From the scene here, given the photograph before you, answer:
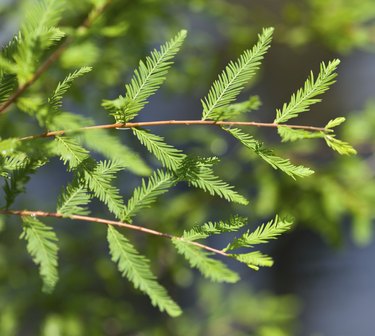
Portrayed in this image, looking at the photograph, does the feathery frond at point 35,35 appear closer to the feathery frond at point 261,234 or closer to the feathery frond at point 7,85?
the feathery frond at point 7,85

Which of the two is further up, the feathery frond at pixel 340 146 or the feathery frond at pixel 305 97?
the feathery frond at pixel 305 97

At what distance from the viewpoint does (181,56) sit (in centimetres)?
240

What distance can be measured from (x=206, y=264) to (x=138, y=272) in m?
0.10

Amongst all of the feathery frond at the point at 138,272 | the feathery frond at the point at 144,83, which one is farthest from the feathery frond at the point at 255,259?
the feathery frond at the point at 144,83

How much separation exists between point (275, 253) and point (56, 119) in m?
3.06

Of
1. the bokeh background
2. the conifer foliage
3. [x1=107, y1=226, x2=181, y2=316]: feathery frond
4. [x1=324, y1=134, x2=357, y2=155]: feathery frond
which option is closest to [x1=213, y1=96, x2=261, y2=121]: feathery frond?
the conifer foliage

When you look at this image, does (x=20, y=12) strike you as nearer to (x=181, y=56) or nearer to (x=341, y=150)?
(x=181, y=56)

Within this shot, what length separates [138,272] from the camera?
0.77 m

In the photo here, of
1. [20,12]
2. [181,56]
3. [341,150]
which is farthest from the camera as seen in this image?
[181,56]

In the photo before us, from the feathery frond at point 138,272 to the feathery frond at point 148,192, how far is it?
0.13 ft

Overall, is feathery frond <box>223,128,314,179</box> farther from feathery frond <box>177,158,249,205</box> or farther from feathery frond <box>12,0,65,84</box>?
feathery frond <box>12,0,65,84</box>

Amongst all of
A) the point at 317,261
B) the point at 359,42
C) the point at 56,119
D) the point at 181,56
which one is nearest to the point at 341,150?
the point at 56,119

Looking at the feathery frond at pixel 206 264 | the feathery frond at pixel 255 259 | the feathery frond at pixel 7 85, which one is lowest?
the feathery frond at pixel 206 264

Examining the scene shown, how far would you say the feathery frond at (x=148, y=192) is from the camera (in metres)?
0.82
